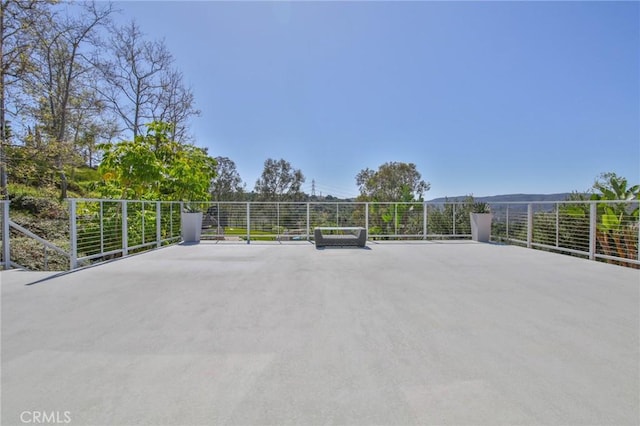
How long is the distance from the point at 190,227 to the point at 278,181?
63.0ft

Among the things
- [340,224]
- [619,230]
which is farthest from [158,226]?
[619,230]

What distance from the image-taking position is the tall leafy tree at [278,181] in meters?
28.0

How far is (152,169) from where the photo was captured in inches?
350

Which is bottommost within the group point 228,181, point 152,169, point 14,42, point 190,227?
point 190,227

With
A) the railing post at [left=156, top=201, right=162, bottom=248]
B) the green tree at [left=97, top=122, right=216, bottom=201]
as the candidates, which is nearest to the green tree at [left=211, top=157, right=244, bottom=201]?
the green tree at [left=97, top=122, right=216, bottom=201]

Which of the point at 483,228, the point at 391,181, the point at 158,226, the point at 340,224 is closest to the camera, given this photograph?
the point at 158,226

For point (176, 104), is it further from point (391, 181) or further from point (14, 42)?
point (391, 181)

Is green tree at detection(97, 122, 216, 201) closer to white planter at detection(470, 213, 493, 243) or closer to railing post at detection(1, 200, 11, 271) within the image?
railing post at detection(1, 200, 11, 271)

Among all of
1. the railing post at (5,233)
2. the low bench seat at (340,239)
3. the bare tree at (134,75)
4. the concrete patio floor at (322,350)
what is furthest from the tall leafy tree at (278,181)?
the concrete patio floor at (322,350)

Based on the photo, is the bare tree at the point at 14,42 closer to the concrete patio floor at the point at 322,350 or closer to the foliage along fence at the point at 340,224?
the foliage along fence at the point at 340,224

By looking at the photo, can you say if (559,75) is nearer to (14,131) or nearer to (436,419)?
(436,419)

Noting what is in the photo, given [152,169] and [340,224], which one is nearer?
[152,169]

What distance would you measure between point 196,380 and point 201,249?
626 cm

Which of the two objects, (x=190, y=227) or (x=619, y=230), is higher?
(x=619, y=230)
